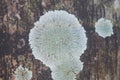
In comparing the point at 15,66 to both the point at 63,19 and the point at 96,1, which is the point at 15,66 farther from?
the point at 96,1

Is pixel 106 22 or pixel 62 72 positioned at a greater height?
pixel 106 22

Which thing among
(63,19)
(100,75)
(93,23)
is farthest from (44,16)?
(100,75)
